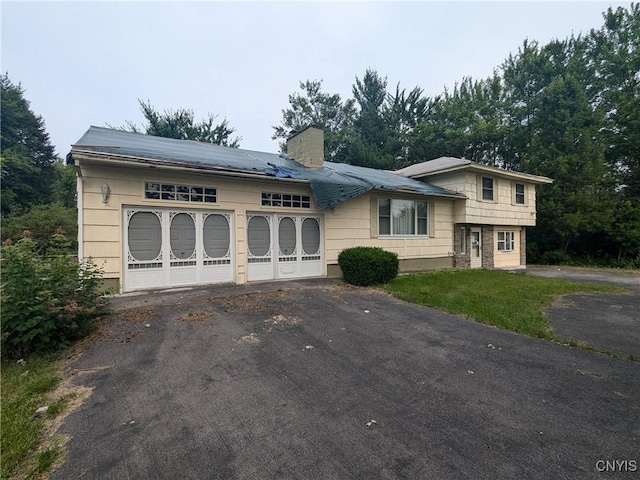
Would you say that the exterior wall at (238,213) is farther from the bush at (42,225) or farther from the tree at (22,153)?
the tree at (22,153)

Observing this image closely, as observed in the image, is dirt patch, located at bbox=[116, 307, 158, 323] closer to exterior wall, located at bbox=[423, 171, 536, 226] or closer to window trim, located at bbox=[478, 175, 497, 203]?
exterior wall, located at bbox=[423, 171, 536, 226]

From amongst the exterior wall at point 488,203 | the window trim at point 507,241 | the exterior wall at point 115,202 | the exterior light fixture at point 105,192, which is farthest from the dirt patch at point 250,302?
the window trim at point 507,241

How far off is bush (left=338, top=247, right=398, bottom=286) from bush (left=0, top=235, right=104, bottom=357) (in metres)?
6.17

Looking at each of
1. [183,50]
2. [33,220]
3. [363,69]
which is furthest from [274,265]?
[363,69]

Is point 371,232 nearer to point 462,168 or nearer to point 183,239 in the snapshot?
point 462,168

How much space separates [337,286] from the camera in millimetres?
8375

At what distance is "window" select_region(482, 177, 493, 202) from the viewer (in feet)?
43.9

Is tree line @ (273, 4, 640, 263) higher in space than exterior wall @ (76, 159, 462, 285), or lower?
higher

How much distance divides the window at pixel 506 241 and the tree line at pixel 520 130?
4.86 m

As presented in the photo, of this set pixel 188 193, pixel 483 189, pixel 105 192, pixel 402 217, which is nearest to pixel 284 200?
pixel 188 193

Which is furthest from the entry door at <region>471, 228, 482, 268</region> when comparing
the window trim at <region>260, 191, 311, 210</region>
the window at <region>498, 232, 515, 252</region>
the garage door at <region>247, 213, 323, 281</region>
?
the window trim at <region>260, 191, 311, 210</region>

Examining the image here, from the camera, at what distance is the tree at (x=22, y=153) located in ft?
77.9

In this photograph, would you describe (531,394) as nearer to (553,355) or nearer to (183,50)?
(553,355)

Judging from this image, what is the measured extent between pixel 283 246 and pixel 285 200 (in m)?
1.44
